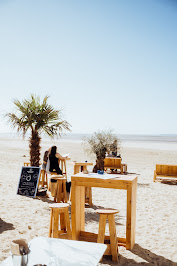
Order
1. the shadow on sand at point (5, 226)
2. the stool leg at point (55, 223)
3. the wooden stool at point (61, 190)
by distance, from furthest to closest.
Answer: the wooden stool at point (61, 190), the shadow on sand at point (5, 226), the stool leg at point (55, 223)

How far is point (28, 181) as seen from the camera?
7461 mm

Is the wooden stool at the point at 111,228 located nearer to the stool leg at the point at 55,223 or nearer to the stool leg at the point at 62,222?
the stool leg at the point at 55,223

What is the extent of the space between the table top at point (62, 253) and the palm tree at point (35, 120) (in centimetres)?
573

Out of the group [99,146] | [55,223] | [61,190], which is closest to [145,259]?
[55,223]

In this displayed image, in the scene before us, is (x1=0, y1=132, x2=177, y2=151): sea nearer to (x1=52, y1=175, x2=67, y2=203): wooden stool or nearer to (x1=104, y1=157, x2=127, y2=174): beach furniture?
(x1=104, y1=157, x2=127, y2=174): beach furniture

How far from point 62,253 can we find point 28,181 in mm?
5548

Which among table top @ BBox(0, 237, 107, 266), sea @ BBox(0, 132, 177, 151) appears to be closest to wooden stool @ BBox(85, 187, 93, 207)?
table top @ BBox(0, 237, 107, 266)

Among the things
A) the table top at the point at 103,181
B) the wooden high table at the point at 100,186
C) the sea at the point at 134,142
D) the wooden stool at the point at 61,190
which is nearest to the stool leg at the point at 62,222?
the wooden high table at the point at 100,186

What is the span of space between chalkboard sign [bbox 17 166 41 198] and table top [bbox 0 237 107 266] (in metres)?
5.12

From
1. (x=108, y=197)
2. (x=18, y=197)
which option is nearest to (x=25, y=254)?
(x=18, y=197)

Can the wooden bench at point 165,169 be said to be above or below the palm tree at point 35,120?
below

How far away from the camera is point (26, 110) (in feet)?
25.4

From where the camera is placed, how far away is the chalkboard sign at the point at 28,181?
24.1 ft

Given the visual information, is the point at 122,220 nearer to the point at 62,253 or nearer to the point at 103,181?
the point at 103,181
